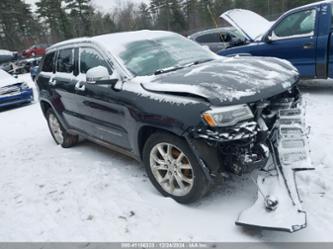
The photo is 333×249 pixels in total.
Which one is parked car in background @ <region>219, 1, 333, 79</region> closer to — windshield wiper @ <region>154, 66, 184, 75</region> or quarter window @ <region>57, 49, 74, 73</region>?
windshield wiper @ <region>154, 66, 184, 75</region>

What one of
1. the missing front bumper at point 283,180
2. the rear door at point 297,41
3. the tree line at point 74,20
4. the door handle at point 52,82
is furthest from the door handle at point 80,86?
the tree line at point 74,20

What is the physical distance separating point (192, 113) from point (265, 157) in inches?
29.5

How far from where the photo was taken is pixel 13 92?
36.4ft

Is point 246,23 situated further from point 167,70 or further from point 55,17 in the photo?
point 55,17

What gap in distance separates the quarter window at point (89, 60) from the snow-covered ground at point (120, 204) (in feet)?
4.56

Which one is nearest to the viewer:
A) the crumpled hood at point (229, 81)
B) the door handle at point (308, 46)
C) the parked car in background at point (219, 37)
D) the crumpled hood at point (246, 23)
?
the crumpled hood at point (229, 81)

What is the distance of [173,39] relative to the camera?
4488mm

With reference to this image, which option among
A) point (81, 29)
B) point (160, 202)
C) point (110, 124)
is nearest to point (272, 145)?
point (160, 202)

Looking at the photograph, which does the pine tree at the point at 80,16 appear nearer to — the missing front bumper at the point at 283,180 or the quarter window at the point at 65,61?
the quarter window at the point at 65,61

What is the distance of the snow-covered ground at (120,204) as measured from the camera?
9.62 feet

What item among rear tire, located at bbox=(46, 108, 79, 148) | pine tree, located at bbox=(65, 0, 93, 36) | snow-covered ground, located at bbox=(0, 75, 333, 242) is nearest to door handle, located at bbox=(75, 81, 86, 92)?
snow-covered ground, located at bbox=(0, 75, 333, 242)

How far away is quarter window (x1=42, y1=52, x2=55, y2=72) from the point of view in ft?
17.9

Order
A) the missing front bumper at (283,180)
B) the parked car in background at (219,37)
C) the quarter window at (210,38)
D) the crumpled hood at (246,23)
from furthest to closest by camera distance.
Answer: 1. the quarter window at (210,38)
2. the parked car in background at (219,37)
3. the crumpled hood at (246,23)
4. the missing front bumper at (283,180)

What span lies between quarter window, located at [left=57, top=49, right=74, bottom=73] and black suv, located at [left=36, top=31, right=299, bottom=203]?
3cm
